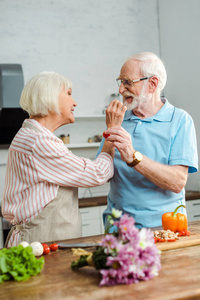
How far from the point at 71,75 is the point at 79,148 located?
98cm

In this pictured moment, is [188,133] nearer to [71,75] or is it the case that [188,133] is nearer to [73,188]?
[73,188]

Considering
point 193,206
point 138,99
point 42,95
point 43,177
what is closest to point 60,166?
point 43,177

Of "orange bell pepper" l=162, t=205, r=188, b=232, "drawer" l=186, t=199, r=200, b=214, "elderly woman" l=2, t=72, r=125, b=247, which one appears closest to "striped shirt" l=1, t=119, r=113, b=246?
"elderly woman" l=2, t=72, r=125, b=247

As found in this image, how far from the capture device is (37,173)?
183 cm

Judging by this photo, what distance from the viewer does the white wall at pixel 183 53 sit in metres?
4.76

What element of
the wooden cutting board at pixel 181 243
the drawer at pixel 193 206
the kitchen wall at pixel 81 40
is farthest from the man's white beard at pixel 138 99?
the kitchen wall at pixel 81 40

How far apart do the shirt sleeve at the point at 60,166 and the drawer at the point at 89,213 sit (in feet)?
7.88

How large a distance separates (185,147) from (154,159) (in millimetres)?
190

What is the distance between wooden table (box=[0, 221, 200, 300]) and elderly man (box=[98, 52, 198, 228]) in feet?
2.17

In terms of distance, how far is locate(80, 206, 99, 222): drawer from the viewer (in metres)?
4.29

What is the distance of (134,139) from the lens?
2264 mm

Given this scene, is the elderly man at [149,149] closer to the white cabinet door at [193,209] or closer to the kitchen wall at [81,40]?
the white cabinet door at [193,209]

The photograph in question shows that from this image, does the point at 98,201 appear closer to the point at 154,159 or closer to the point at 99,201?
the point at 99,201

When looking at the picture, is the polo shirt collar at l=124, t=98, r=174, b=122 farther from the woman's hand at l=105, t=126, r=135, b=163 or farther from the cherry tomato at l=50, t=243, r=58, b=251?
the cherry tomato at l=50, t=243, r=58, b=251
